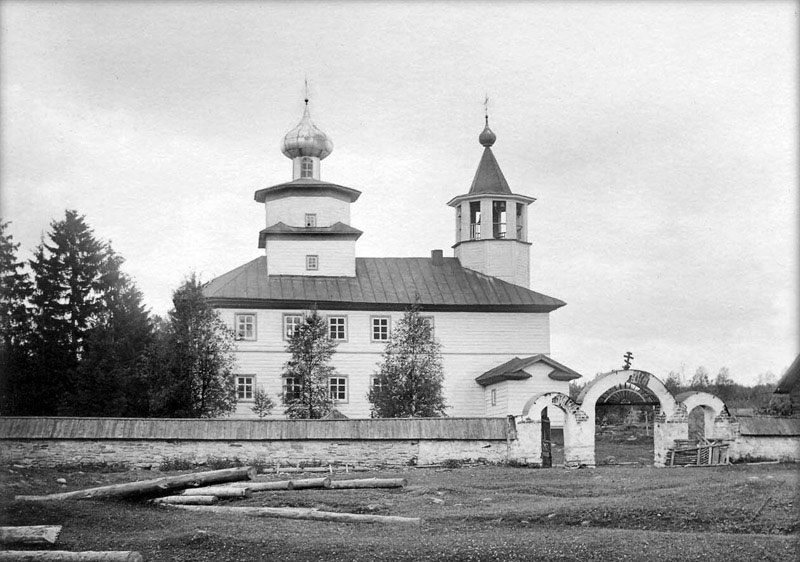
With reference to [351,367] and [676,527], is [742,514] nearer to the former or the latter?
[676,527]

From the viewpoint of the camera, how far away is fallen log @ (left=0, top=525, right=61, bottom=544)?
13789 mm

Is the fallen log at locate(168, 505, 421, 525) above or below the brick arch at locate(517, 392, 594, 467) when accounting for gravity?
below

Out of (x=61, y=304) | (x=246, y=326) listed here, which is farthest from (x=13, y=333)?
(x=246, y=326)

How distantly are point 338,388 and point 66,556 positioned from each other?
1180 inches

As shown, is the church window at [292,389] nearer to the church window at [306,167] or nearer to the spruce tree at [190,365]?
the spruce tree at [190,365]

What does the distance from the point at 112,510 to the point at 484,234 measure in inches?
1242

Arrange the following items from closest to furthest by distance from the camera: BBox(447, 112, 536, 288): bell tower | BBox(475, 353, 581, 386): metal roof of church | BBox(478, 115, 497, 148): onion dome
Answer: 1. BBox(475, 353, 581, 386): metal roof of church
2. BBox(447, 112, 536, 288): bell tower
3. BBox(478, 115, 497, 148): onion dome

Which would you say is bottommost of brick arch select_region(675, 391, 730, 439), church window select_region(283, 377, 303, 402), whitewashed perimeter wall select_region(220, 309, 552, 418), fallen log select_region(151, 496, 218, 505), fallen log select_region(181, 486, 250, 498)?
fallen log select_region(151, 496, 218, 505)

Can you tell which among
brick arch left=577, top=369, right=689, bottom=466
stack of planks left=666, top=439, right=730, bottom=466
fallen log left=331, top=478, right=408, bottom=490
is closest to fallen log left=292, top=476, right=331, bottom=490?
fallen log left=331, top=478, right=408, bottom=490

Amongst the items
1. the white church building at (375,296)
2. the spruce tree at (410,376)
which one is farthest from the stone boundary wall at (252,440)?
the white church building at (375,296)

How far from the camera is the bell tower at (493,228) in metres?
46.7

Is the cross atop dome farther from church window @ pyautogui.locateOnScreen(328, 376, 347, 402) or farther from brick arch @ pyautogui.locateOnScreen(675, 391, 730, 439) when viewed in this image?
brick arch @ pyautogui.locateOnScreen(675, 391, 730, 439)

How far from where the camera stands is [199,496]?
62.1 ft

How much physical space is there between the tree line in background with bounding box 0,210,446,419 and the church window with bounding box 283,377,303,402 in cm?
5
